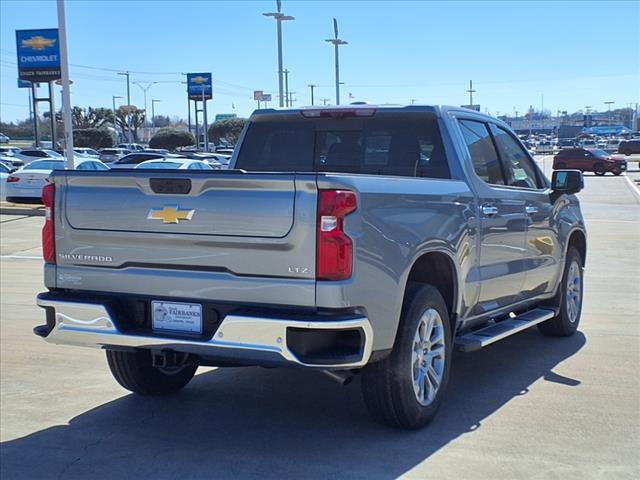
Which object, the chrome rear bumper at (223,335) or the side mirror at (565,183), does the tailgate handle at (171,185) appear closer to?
the chrome rear bumper at (223,335)

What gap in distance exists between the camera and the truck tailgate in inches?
161

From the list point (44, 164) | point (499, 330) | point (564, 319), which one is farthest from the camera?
point (44, 164)

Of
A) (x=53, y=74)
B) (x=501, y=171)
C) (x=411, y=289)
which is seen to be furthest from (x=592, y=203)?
(x=53, y=74)

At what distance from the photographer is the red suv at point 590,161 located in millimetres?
46094

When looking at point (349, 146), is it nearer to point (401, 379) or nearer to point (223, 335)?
point (401, 379)

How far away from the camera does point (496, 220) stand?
5867 mm

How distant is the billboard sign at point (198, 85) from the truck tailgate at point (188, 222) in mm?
73445

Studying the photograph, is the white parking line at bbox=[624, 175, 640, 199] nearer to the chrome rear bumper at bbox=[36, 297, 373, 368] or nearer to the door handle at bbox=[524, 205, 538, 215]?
the door handle at bbox=[524, 205, 538, 215]

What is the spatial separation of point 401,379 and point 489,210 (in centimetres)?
172

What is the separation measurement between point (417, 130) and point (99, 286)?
8.55 ft

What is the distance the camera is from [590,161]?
4672cm

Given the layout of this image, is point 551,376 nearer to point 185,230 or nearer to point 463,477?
point 463,477

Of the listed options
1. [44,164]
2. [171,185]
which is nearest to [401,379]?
[171,185]

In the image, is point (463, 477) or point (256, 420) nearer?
point (463, 477)
